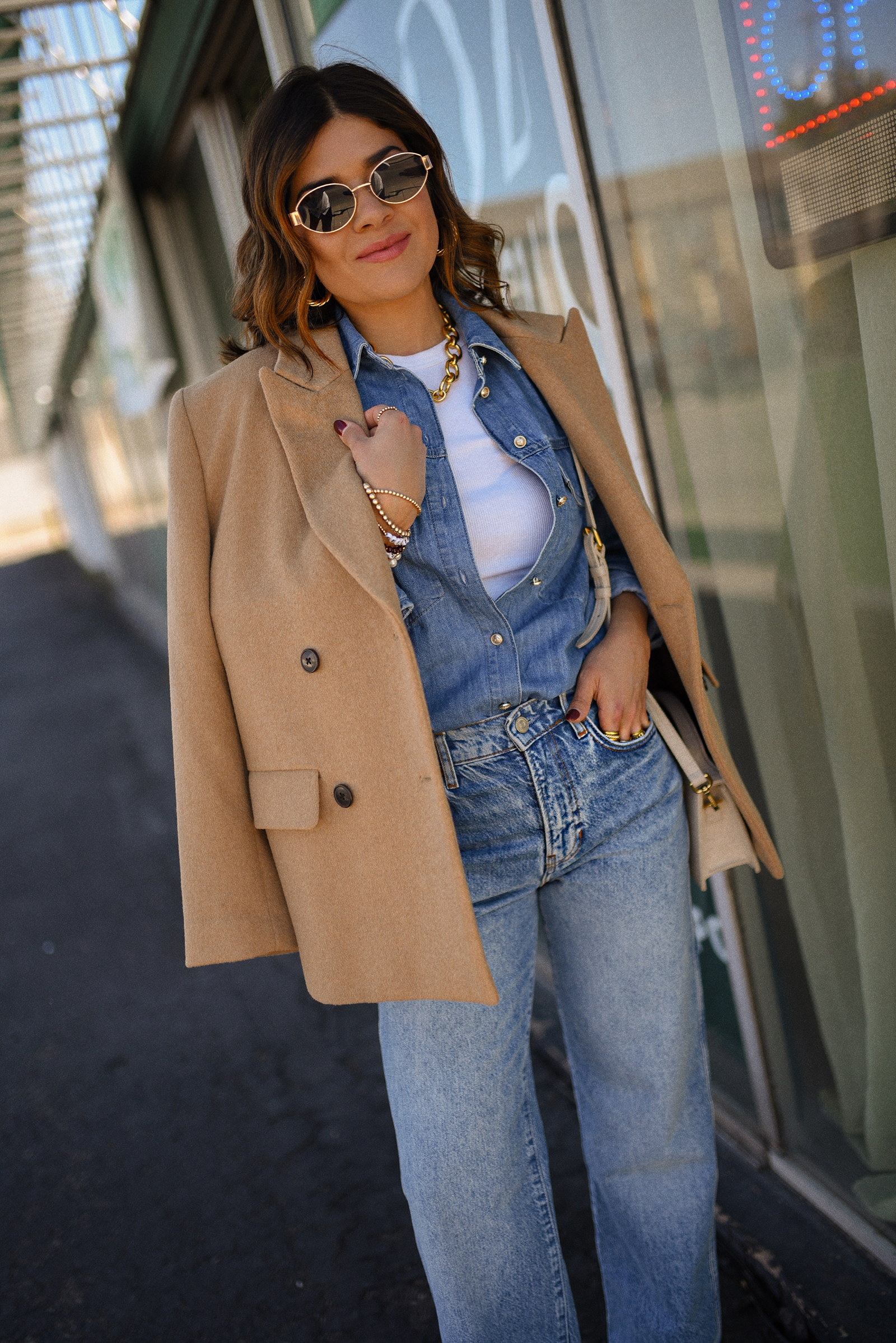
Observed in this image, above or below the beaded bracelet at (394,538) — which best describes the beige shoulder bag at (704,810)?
below

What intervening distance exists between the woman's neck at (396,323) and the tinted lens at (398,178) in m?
0.14

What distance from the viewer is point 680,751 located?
69.3 inches

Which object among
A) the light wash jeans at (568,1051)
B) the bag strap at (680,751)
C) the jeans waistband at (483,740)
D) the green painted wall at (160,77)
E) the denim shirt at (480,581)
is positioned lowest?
the light wash jeans at (568,1051)

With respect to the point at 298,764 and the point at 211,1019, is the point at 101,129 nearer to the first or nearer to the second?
the point at 211,1019

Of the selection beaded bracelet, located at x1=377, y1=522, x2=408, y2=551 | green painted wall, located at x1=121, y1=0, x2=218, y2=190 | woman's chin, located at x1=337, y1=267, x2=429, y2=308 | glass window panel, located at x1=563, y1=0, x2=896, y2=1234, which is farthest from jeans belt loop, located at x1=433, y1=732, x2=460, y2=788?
green painted wall, located at x1=121, y1=0, x2=218, y2=190

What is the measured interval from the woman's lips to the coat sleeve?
346 millimetres

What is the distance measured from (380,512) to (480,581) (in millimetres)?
178

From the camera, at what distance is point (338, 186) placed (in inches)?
61.7

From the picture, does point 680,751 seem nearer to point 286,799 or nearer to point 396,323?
point 286,799

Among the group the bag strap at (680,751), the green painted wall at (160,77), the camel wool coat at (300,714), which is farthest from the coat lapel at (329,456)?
the green painted wall at (160,77)

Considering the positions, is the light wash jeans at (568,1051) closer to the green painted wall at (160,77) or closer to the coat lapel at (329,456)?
the coat lapel at (329,456)

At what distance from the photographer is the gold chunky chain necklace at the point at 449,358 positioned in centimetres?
164

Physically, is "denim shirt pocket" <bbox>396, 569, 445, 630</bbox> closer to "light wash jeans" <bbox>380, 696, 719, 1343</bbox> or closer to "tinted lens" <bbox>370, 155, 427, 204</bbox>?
"light wash jeans" <bbox>380, 696, 719, 1343</bbox>

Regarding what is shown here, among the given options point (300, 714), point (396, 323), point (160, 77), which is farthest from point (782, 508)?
point (160, 77)
